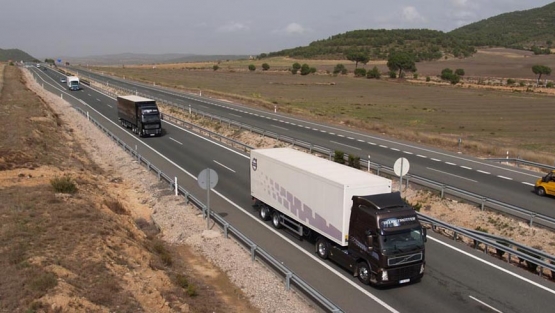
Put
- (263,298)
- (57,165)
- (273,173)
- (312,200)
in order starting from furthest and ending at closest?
1. (57,165)
2. (273,173)
3. (312,200)
4. (263,298)

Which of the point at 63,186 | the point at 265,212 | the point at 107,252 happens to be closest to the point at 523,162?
the point at 265,212

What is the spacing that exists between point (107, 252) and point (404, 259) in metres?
9.35

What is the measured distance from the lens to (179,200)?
2378cm

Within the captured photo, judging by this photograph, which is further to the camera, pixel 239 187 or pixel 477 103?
pixel 477 103

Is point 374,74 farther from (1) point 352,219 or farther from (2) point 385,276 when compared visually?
(2) point 385,276

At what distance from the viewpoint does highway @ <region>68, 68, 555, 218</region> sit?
25.1 meters

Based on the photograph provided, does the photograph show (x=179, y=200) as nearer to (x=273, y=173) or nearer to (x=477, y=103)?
(x=273, y=173)

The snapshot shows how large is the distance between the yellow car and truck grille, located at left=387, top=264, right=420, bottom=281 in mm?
14359

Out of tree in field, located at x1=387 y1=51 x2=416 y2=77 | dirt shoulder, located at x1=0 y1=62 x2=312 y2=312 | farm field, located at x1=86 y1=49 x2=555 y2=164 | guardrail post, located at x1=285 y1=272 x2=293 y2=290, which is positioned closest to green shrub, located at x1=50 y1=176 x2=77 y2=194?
dirt shoulder, located at x1=0 y1=62 x2=312 y2=312

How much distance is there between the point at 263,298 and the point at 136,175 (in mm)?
18144

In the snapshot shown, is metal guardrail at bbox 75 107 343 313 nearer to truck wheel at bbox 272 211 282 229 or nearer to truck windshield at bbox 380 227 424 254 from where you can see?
truck wheel at bbox 272 211 282 229

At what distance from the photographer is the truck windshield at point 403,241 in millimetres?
14102

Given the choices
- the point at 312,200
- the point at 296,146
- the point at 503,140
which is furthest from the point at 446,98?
the point at 312,200

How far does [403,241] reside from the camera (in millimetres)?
14344
